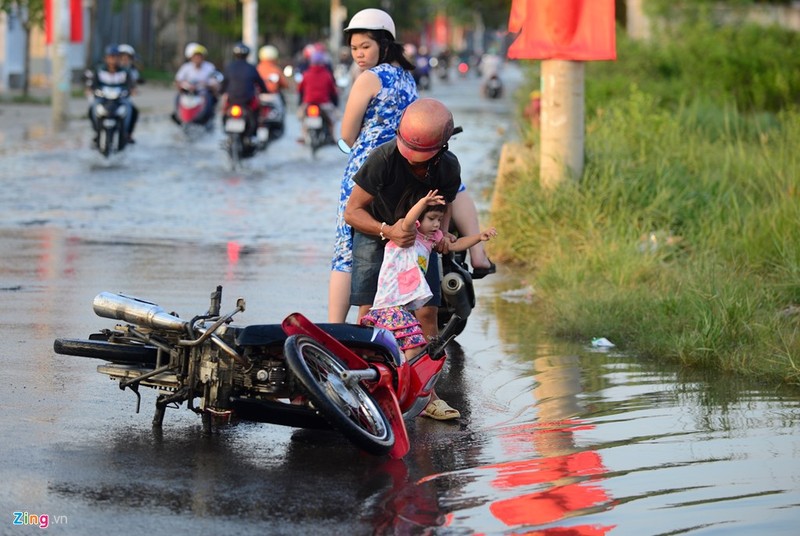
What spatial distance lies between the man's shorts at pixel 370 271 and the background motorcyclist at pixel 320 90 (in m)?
17.0

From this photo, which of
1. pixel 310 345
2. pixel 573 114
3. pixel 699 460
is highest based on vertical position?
pixel 573 114

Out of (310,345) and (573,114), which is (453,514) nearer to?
(310,345)

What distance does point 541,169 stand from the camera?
12.4m

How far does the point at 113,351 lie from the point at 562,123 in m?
6.75

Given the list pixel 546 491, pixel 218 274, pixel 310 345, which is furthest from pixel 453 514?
pixel 218 274

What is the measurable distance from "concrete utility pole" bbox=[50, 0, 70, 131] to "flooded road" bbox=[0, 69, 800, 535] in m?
16.2

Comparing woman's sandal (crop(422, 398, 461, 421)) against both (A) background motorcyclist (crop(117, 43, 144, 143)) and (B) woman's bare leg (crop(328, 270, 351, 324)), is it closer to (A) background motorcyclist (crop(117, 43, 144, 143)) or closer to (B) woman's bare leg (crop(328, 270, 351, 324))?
(B) woman's bare leg (crop(328, 270, 351, 324))

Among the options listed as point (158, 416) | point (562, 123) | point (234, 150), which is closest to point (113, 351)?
point (158, 416)

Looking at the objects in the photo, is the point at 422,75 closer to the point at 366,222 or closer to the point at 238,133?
the point at 238,133

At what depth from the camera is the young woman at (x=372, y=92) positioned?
7555 mm

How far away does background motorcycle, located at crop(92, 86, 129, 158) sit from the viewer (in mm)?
20219

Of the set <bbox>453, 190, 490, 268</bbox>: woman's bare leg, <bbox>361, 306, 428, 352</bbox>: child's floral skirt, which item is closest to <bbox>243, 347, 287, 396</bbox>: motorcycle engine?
<bbox>361, 306, 428, 352</bbox>: child's floral skirt

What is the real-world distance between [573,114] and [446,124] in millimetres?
6064

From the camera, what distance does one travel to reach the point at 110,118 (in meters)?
20.4
